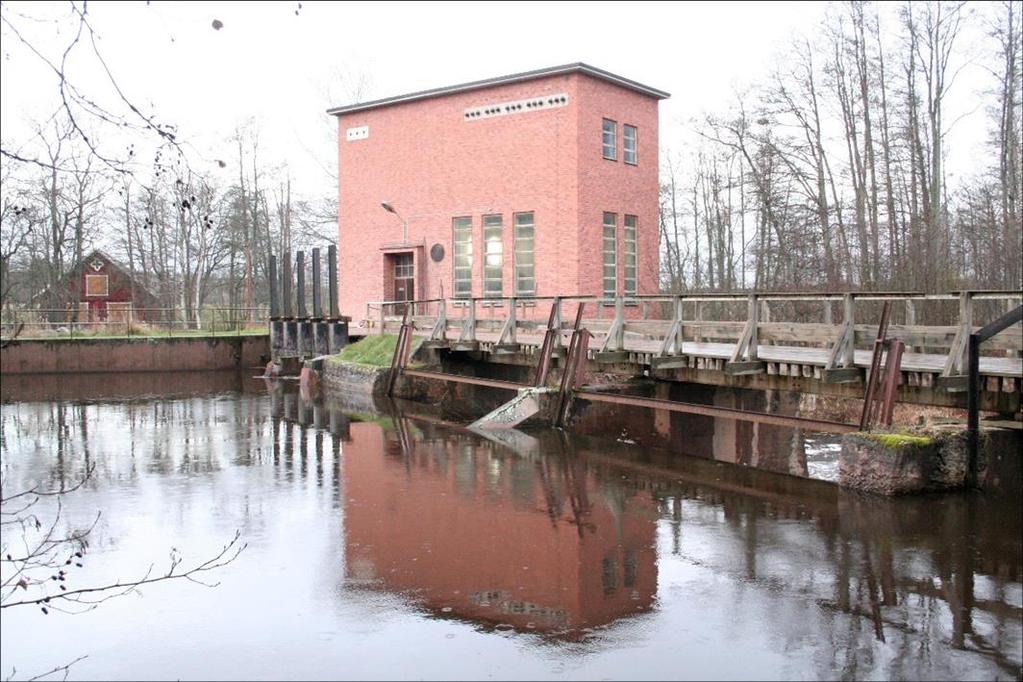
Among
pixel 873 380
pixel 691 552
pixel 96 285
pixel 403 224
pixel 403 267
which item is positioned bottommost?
pixel 691 552

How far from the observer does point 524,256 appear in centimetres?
2909

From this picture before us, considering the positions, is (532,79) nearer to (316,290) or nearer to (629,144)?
(629,144)

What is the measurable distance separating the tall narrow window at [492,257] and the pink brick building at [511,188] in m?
0.03

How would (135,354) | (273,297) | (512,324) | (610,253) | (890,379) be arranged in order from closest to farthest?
(890,379) → (512,324) → (610,253) → (273,297) → (135,354)

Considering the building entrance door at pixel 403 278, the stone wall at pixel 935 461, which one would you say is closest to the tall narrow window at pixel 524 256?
the building entrance door at pixel 403 278

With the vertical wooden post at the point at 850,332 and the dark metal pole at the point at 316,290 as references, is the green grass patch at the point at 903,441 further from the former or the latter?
the dark metal pole at the point at 316,290

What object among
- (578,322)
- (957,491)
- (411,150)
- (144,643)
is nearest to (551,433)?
(578,322)

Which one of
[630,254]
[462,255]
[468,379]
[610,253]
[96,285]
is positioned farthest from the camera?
[96,285]

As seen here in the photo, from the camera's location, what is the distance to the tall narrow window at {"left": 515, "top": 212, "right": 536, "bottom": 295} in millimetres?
28891

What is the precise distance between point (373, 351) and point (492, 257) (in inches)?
210

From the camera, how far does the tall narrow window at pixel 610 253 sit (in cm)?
2880

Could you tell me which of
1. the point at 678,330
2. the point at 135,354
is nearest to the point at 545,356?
the point at 678,330

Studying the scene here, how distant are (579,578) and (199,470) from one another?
8.11 metres

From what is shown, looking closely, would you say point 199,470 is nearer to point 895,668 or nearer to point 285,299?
point 895,668
